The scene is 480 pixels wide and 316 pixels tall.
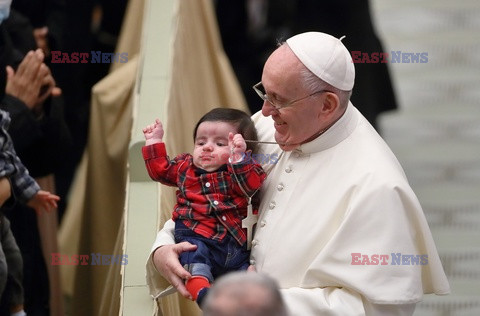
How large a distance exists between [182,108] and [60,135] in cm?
61

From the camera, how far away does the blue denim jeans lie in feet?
13.5

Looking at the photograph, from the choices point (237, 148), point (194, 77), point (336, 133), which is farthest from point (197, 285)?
point (194, 77)

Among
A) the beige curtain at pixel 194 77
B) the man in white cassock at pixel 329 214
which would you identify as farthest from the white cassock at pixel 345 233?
the beige curtain at pixel 194 77

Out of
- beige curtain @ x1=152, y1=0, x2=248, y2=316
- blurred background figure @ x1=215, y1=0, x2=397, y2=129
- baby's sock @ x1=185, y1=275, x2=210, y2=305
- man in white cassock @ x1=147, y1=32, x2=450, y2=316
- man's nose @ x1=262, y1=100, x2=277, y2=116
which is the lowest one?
blurred background figure @ x1=215, y1=0, x2=397, y2=129

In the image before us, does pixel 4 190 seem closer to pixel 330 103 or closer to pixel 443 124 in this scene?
pixel 330 103

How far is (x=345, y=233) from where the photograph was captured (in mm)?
4066

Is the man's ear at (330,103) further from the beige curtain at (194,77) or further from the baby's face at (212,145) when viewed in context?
the beige curtain at (194,77)

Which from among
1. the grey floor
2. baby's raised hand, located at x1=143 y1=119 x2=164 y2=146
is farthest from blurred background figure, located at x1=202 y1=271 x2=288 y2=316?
the grey floor

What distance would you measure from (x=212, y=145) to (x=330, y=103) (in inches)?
17.1

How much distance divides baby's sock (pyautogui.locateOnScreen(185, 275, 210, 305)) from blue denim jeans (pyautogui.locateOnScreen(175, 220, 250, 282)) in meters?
0.02

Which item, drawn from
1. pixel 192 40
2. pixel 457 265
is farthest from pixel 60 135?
pixel 457 265

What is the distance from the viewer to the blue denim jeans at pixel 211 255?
13.5 ft

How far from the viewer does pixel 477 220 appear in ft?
26.4

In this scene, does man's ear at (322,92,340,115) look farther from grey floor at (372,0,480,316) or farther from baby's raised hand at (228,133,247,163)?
grey floor at (372,0,480,316)
